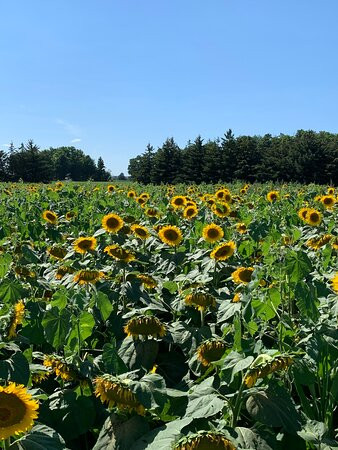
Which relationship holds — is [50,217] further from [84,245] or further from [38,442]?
[38,442]

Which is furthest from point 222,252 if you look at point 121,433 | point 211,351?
point 121,433

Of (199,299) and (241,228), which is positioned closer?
(199,299)

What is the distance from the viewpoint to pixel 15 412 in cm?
151

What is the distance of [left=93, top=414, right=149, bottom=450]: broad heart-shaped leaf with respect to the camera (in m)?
1.84

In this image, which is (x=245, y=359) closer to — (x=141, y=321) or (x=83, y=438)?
(x=141, y=321)

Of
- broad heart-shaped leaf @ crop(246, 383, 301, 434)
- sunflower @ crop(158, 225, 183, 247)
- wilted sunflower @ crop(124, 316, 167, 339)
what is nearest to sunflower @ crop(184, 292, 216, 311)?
wilted sunflower @ crop(124, 316, 167, 339)

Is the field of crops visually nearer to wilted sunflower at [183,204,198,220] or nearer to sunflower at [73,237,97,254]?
sunflower at [73,237,97,254]

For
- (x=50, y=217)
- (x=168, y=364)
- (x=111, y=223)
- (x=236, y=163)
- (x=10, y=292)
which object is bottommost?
(x=168, y=364)

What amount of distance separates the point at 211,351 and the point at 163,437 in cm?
64

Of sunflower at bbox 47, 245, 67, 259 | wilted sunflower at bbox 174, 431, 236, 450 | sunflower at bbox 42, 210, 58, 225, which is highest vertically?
sunflower at bbox 42, 210, 58, 225

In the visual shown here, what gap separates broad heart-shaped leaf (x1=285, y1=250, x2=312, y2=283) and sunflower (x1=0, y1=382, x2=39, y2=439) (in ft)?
4.72

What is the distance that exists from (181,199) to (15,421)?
5.94 m

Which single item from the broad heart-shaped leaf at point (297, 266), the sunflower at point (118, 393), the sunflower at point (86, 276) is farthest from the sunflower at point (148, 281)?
the sunflower at point (118, 393)

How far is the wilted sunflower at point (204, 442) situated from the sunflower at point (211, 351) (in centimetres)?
80
